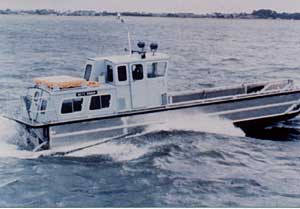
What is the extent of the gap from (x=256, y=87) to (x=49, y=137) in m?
9.61

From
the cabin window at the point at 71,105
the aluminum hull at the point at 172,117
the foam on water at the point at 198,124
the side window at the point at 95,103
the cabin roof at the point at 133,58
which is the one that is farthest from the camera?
the foam on water at the point at 198,124

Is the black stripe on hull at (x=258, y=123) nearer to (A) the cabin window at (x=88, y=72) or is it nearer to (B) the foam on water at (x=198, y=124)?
(B) the foam on water at (x=198, y=124)

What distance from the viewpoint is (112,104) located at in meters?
17.0

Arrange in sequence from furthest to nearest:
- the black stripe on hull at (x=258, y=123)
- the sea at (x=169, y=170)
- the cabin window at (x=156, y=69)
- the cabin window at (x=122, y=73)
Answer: the black stripe on hull at (x=258, y=123) → the cabin window at (x=156, y=69) → the cabin window at (x=122, y=73) → the sea at (x=169, y=170)

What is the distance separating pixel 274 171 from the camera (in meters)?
15.2

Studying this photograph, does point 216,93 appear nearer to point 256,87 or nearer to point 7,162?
point 256,87

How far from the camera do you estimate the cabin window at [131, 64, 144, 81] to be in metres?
17.5

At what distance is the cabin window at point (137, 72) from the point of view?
17.5 meters

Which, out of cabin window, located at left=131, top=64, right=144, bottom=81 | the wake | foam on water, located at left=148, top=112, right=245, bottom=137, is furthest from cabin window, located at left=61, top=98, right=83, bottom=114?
foam on water, located at left=148, top=112, right=245, bottom=137

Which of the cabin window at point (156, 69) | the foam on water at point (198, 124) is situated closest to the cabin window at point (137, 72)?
the cabin window at point (156, 69)

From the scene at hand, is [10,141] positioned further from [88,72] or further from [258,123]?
[258,123]

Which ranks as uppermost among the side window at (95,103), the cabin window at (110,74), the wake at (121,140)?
the cabin window at (110,74)

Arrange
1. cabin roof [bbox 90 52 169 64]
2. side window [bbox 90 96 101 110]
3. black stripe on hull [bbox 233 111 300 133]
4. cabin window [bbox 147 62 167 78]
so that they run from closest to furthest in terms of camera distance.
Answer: side window [bbox 90 96 101 110]
cabin roof [bbox 90 52 169 64]
cabin window [bbox 147 62 167 78]
black stripe on hull [bbox 233 111 300 133]

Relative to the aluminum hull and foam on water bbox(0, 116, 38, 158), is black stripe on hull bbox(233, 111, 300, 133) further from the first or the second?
foam on water bbox(0, 116, 38, 158)
